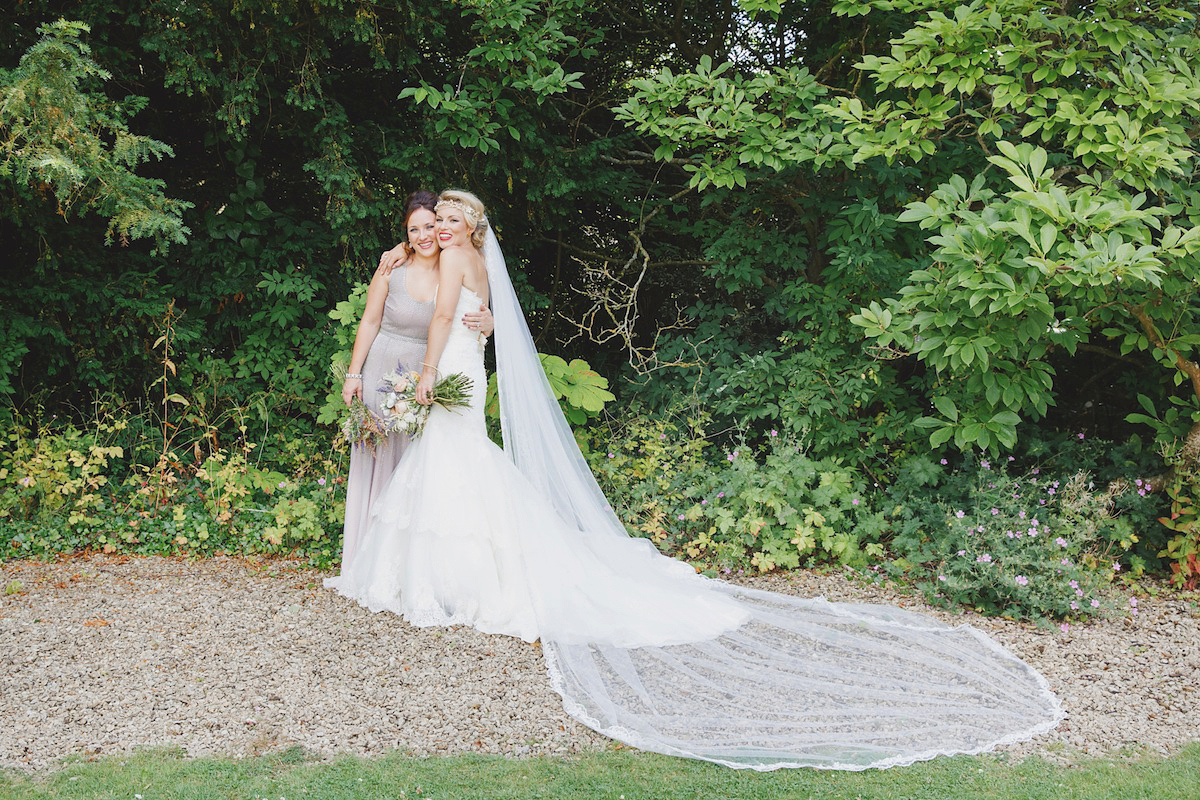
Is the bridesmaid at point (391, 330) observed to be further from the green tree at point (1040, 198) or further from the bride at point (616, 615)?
the green tree at point (1040, 198)

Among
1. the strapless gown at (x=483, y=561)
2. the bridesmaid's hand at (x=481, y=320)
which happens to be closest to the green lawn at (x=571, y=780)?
the strapless gown at (x=483, y=561)

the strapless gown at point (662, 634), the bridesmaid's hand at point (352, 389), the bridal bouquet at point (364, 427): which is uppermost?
the bridesmaid's hand at point (352, 389)

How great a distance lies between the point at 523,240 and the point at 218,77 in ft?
7.37

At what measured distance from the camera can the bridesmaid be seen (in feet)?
15.1

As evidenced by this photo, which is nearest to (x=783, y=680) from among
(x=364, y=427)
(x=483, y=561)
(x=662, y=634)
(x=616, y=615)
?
(x=662, y=634)

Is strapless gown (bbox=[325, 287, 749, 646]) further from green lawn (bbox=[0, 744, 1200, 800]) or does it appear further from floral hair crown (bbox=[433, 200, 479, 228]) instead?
green lawn (bbox=[0, 744, 1200, 800])

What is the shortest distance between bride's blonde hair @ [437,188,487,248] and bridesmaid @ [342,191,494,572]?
14 cm

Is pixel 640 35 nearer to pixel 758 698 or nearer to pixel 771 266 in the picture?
pixel 771 266

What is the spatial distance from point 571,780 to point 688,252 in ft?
16.2

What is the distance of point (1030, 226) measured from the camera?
3.81 m

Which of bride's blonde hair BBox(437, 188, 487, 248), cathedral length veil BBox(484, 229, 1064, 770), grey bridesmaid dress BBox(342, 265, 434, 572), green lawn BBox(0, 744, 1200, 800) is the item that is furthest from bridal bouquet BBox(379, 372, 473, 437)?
green lawn BBox(0, 744, 1200, 800)

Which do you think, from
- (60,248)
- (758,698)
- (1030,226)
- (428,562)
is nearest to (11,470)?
(60,248)

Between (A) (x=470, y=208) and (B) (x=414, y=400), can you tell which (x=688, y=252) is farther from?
(B) (x=414, y=400)

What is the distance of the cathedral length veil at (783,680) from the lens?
3.26 m
